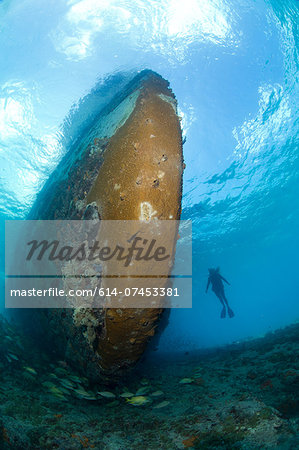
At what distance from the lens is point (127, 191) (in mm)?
3469

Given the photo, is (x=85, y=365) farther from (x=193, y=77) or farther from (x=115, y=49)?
(x=193, y=77)

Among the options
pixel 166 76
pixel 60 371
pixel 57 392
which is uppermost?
pixel 166 76

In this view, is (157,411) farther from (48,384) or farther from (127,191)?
(127,191)

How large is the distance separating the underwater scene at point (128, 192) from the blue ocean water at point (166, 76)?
55 mm

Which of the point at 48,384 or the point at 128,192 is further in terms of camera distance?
the point at 48,384

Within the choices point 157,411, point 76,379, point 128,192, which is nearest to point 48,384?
point 76,379

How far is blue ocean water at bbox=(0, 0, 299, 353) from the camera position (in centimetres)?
750

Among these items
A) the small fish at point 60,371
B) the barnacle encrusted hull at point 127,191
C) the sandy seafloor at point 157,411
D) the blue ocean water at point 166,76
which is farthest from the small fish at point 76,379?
the blue ocean water at point 166,76

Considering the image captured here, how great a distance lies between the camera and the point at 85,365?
14.2ft

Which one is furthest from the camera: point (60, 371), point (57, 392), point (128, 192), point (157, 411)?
point (60, 371)

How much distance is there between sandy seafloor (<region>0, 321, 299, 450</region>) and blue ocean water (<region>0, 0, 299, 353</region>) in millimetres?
9143

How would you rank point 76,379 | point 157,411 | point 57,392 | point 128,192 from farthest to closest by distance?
1. point 76,379
2. point 57,392
3. point 157,411
4. point 128,192

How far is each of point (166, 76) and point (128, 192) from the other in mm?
7636

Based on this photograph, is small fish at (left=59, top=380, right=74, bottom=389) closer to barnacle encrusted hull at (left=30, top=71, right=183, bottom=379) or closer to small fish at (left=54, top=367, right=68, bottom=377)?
barnacle encrusted hull at (left=30, top=71, right=183, bottom=379)
